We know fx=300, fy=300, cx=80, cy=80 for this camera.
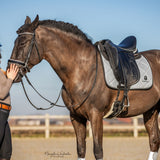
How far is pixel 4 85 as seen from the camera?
405 centimetres

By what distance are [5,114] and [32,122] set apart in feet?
64.2

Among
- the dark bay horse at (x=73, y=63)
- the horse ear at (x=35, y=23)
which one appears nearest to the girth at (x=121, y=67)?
the dark bay horse at (x=73, y=63)

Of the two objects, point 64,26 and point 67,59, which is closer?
point 67,59

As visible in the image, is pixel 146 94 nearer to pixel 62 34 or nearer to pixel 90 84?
pixel 90 84

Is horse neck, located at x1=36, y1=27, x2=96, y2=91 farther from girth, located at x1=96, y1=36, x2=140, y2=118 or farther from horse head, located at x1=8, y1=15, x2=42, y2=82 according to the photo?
girth, located at x1=96, y1=36, x2=140, y2=118

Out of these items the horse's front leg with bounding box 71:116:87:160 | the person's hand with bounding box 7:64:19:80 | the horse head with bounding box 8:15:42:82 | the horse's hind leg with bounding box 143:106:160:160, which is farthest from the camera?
the horse's hind leg with bounding box 143:106:160:160

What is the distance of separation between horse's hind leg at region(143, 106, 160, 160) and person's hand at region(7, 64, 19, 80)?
114 inches

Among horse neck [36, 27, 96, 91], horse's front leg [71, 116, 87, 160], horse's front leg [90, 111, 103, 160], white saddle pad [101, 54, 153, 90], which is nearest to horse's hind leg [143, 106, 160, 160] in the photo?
white saddle pad [101, 54, 153, 90]

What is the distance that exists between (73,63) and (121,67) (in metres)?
0.80

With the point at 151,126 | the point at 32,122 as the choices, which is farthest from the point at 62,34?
the point at 32,122

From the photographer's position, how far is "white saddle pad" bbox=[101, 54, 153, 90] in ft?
15.2

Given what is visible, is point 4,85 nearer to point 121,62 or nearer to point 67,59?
point 67,59

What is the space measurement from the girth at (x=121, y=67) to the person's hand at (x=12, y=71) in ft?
4.65

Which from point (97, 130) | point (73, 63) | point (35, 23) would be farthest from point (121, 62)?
point (35, 23)
